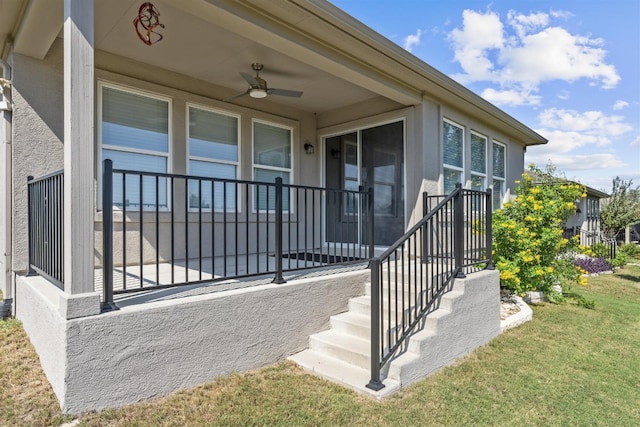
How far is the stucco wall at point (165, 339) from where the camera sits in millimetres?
2500

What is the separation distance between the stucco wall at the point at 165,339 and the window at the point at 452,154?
3708mm

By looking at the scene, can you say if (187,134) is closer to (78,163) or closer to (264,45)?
(264,45)

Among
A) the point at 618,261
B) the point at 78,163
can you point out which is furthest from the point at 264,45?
the point at 618,261

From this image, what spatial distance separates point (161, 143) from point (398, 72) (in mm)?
3317

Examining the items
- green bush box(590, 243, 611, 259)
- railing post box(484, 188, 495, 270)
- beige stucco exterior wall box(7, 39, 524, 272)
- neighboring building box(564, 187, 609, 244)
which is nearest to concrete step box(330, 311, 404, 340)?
railing post box(484, 188, 495, 270)

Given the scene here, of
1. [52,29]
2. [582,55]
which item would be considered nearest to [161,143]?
[52,29]

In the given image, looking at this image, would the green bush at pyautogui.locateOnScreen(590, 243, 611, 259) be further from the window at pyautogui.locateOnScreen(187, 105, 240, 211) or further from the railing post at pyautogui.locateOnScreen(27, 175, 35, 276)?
the railing post at pyautogui.locateOnScreen(27, 175, 35, 276)

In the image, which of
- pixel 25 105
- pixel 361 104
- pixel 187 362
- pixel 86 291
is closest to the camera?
pixel 86 291

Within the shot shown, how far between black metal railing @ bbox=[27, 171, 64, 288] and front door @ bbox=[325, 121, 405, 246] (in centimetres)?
381

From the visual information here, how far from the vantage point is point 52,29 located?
3.52m

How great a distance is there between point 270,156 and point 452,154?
10.5 feet

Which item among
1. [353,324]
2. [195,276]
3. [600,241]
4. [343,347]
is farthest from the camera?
[600,241]

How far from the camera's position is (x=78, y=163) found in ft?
8.27

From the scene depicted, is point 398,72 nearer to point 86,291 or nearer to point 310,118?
point 310,118
